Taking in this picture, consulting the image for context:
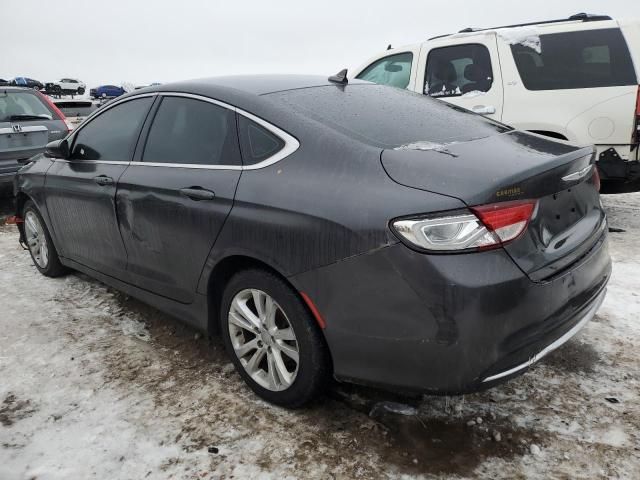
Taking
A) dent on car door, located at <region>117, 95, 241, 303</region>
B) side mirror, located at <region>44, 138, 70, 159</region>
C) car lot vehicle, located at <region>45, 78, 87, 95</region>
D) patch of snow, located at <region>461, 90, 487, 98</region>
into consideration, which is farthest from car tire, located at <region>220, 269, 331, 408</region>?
car lot vehicle, located at <region>45, 78, 87, 95</region>

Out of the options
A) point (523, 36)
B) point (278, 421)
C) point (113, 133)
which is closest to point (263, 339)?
point (278, 421)

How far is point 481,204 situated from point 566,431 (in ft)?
3.93

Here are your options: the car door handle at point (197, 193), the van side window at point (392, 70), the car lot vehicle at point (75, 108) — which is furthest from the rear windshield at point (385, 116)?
the car lot vehicle at point (75, 108)

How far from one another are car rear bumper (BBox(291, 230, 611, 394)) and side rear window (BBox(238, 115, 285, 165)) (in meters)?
0.65

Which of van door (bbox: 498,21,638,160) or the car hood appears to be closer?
the car hood

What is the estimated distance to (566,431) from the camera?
2.37 m

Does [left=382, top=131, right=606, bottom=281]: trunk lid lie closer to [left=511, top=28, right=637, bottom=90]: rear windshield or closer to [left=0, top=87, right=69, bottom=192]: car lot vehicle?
[left=511, top=28, right=637, bottom=90]: rear windshield

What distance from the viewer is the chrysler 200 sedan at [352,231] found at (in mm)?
1938

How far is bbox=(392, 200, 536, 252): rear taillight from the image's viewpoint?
6.27 ft

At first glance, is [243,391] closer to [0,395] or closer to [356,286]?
[356,286]

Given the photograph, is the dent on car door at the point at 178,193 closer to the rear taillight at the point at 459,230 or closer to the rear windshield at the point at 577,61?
the rear taillight at the point at 459,230

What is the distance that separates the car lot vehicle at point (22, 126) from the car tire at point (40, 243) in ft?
7.12

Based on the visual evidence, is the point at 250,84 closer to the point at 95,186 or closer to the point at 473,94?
the point at 95,186

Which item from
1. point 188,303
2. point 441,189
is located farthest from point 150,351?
point 441,189
